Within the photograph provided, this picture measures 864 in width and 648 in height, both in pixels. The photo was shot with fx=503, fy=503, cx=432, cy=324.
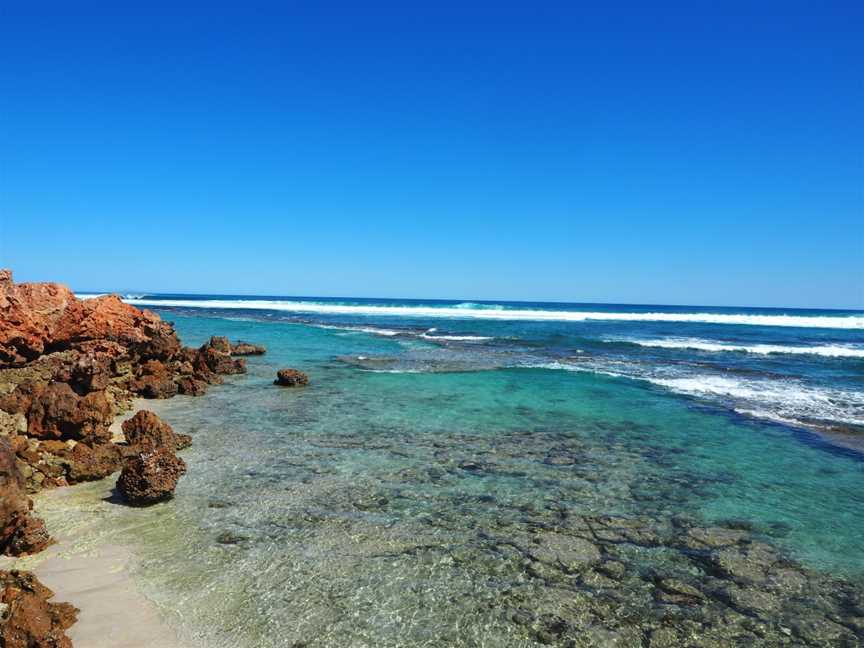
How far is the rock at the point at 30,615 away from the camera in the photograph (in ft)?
10.9

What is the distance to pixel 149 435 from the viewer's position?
295 inches

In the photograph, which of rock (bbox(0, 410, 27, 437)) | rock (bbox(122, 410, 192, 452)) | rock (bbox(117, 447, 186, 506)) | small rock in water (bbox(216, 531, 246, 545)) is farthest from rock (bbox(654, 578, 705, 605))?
rock (bbox(0, 410, 27, 437))

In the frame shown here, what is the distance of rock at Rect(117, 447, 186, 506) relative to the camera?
5.78m

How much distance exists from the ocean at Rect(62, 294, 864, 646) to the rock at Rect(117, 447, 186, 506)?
0.66 ft

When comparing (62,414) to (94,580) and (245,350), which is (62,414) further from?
(245,350)

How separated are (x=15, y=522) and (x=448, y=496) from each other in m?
4.36

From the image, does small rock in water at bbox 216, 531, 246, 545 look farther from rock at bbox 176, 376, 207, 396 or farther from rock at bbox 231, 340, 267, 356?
rock at bbox 231, 340, 267, 356

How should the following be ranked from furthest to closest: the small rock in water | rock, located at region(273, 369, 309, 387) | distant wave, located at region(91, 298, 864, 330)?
distant wave, located at region(91, 298, 864, 330), rock, located at region(273, 369, 309, 387), the small rock in water

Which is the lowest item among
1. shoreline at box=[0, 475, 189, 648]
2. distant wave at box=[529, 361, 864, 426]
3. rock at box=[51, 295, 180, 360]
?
shoreline at box=[0, 475, 189, 648]

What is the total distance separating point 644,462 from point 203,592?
254 inches

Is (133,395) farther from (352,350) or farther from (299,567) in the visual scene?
(352,350)

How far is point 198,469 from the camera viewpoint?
275 inches

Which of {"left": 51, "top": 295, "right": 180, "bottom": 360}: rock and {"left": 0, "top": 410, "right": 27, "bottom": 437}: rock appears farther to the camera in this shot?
{"left": 51, "top": 295, "right": 180, "bottom": 360}: rock

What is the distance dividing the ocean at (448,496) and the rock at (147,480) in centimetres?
20
